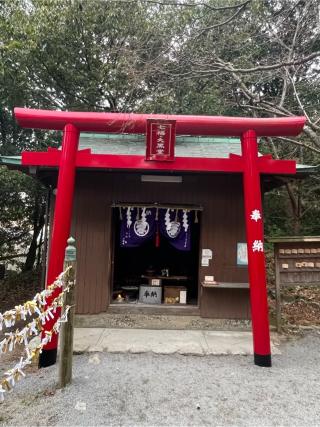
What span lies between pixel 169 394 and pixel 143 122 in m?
4.05

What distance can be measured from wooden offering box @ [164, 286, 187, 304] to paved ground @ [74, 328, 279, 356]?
121 centimetres


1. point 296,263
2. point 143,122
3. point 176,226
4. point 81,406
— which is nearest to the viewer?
point 81,406

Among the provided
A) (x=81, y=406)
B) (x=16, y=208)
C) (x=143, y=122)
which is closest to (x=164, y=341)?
(x=81, y=406)

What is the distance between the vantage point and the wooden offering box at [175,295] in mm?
7780

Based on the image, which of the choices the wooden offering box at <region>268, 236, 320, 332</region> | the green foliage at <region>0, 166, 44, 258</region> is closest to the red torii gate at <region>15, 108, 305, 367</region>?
the wooden offering box at <region>268, 236, 320, 332</region>

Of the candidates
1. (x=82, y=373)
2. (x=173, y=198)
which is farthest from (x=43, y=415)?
(x=173, y=198)

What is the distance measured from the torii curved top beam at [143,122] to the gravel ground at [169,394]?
12.2 ft

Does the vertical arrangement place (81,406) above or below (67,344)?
below

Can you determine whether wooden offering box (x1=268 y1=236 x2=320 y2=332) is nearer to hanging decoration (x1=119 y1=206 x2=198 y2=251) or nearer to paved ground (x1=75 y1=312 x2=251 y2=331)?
paved ground (x1=75 y1=312 x2=251 y2=331)

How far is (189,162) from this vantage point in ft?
18.6

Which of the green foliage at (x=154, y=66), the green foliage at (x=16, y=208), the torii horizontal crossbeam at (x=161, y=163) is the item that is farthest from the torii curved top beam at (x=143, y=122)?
the green foliage at (x=16, y=208)

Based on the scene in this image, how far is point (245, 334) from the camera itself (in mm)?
6527

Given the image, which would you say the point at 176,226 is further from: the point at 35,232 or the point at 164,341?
the point at 35,232

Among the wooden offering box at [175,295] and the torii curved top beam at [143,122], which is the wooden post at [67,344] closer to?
the torii curved top beam at [143,122]
